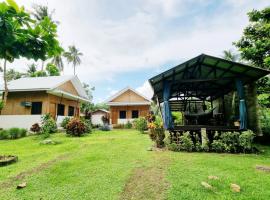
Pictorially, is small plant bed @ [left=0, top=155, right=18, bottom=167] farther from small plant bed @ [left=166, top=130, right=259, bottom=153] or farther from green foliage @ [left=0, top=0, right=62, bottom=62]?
small plant bed @ [left=166, top=130, right=259, bottom=153]

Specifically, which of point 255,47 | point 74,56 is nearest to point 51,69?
point 74,56

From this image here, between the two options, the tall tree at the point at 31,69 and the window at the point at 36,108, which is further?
the tall tree at the point at 31,69

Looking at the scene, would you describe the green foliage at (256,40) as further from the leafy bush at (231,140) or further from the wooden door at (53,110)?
the wooden door at (53,110)

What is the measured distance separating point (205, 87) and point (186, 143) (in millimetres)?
4983

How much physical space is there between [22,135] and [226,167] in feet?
41.8

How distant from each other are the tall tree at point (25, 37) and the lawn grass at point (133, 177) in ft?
9.42

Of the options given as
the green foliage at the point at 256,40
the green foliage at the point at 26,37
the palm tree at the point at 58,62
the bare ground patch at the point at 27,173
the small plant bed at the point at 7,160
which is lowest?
the bare ground patch at the point at 27,173

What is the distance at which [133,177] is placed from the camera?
14.1ft

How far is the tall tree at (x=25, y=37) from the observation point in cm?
366

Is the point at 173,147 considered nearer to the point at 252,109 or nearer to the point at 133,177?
the point at 133,177

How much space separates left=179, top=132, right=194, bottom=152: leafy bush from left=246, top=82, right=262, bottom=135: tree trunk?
3333 mm

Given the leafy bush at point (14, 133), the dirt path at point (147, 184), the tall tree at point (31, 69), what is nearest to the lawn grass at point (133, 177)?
the dirt path at point (147, 184)

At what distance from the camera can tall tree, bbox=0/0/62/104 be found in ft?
12.0

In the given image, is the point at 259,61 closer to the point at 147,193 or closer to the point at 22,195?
the point at 147,193
